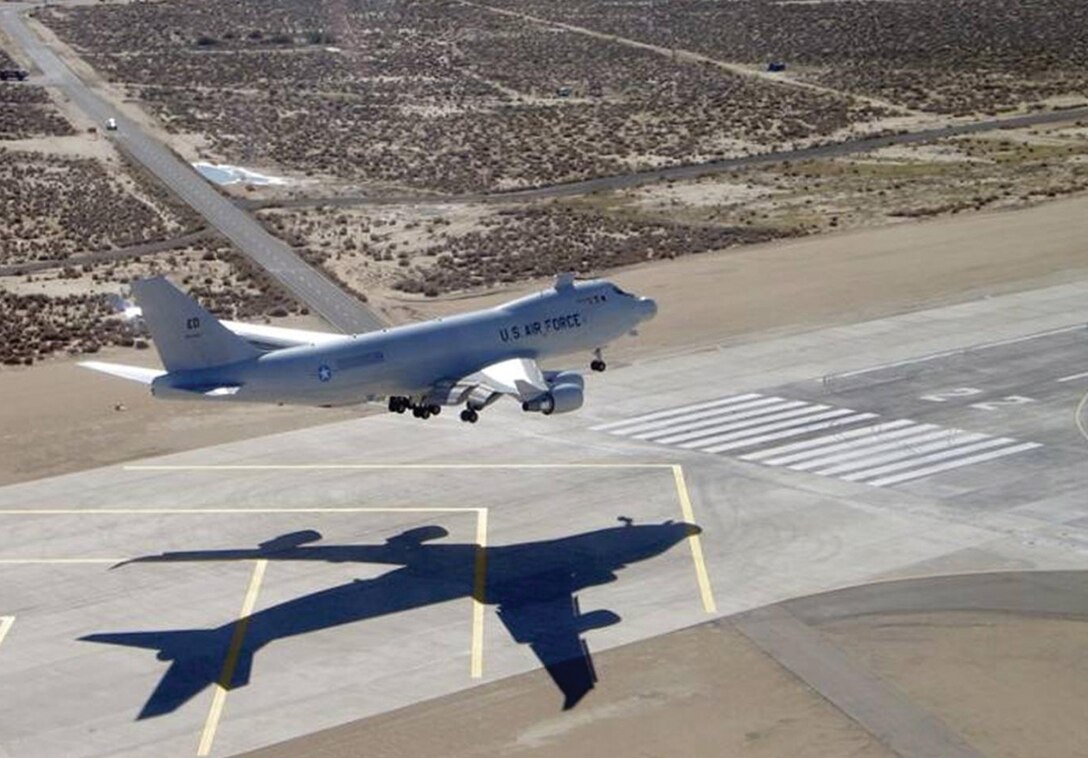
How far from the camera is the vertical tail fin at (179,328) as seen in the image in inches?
2512

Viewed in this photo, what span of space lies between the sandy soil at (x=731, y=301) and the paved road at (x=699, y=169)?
25722mm

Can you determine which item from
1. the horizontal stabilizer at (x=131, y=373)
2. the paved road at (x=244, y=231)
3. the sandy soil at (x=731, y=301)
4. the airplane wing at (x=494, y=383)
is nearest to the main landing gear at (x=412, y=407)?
the airplane wing at (x=494, y=383)

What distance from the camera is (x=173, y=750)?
159 ft

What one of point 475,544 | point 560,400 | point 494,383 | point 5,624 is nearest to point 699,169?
point 494,383

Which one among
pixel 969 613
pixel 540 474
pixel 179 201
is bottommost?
pixel 969 613

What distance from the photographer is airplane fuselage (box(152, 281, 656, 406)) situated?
214 ft

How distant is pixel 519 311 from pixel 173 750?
2759cm

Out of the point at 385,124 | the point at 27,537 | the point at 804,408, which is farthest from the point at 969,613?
the point at 385,124

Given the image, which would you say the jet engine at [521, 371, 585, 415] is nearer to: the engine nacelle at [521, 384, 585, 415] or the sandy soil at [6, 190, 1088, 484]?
the engine nacelle at [521, 384, 585, 415]

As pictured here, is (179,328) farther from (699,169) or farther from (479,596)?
(699,169)

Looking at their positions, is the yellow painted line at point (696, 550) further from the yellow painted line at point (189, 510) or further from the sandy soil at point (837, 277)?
the sandy soil at point (837, 277)

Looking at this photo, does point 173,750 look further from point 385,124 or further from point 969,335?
point 385,124

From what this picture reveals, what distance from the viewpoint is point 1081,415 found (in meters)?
76.9

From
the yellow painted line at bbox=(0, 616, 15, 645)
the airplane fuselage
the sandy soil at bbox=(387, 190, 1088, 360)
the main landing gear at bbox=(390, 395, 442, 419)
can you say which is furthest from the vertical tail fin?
the sandy soil at bbox=(387, 190, 1088, 360)
